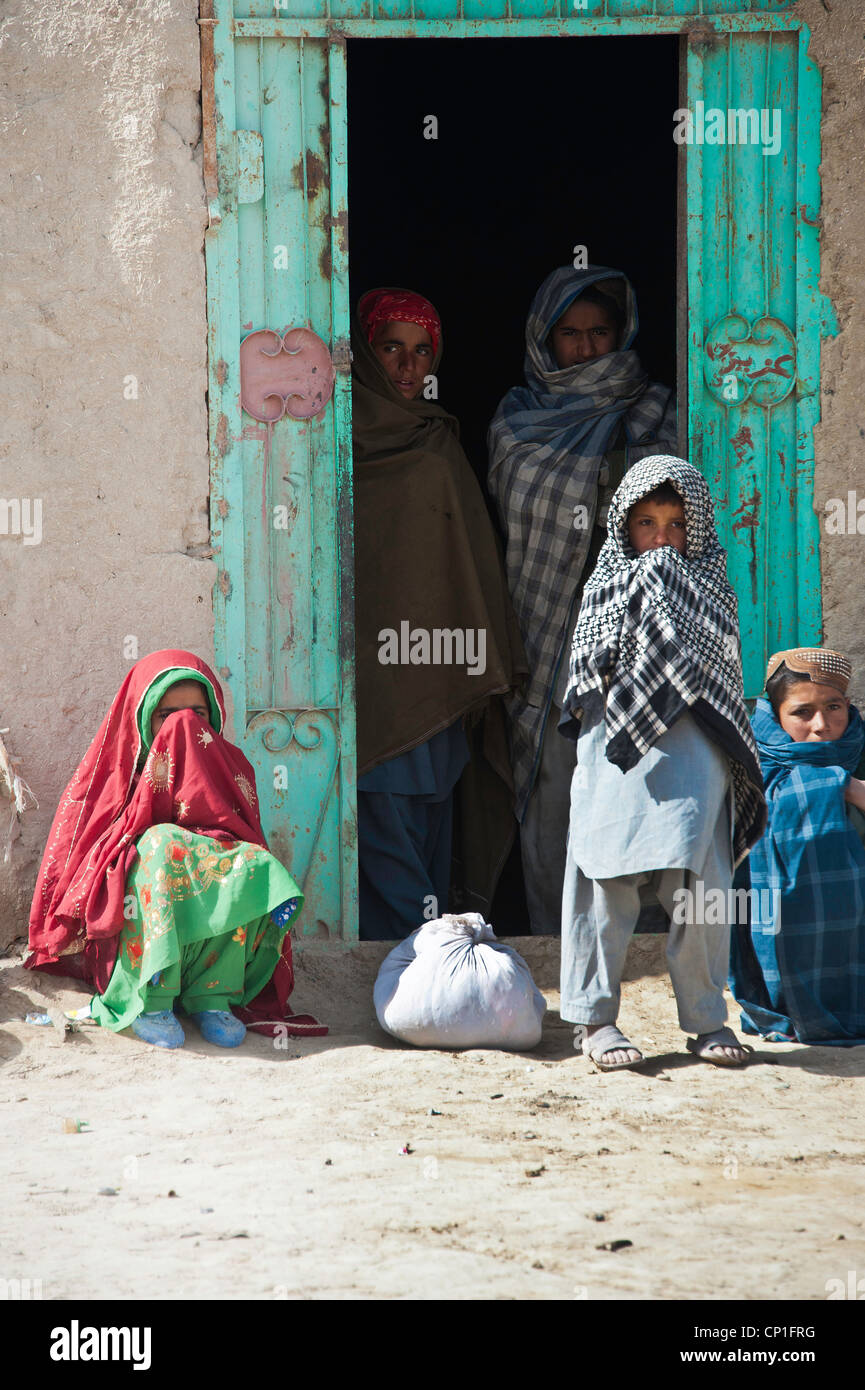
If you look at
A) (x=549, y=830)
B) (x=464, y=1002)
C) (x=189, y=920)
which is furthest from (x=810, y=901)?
(x=189, y=920)

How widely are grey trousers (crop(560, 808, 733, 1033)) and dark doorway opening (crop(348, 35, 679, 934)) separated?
3.11m

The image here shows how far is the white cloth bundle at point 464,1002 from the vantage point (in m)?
3.84

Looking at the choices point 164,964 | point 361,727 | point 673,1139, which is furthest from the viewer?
point 361,727

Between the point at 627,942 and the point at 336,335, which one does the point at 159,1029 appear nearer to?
the point at 627,942

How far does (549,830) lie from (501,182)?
3406mm

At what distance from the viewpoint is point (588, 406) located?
16.4ft

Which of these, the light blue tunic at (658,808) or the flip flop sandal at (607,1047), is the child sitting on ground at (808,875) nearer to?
the light blue tunic at (658,808)

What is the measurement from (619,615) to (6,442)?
1.89m

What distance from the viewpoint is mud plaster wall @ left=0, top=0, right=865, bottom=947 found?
436 cm

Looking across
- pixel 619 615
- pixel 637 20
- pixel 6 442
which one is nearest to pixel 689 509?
pixel 619 615

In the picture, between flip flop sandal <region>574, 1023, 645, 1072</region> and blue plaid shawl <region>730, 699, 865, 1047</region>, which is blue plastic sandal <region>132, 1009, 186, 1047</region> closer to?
flip flop sandal <region>574, 1023, 645, 1072</region>

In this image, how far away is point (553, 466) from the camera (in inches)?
191

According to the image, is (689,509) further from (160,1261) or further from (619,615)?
(160,1261)

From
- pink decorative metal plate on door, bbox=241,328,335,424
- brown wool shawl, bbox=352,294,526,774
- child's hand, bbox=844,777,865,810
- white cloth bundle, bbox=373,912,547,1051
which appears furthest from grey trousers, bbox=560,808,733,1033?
pink decorative metal plate on door, bbox=241,328,335,424
